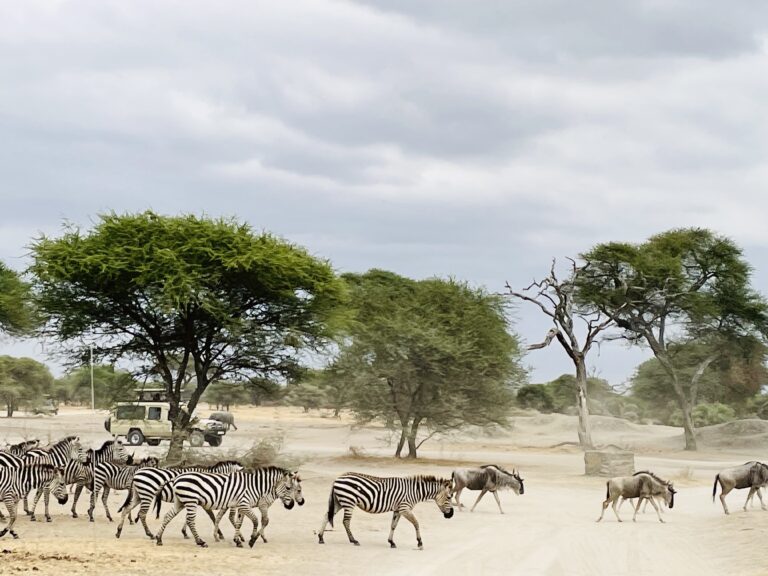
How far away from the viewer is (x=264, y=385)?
36094 millimetres

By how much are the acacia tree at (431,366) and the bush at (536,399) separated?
1847 inches

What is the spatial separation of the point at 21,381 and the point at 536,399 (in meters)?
50.6

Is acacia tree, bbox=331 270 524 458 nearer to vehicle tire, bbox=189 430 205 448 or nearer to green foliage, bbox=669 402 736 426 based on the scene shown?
vehicle tire, bbox=189 430 205 448

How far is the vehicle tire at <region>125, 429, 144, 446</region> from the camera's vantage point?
4656 cm

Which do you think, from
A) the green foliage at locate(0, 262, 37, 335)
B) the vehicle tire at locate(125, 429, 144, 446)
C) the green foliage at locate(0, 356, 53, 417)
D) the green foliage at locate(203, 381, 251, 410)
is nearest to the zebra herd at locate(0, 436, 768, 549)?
the vehicle tire at locate(125, 429, 144, 446)

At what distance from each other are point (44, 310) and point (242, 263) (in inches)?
284

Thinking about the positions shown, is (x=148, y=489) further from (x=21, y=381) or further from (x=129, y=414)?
(x=21, y=381)

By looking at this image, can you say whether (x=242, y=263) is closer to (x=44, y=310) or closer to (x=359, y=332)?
(x=44, y=310)

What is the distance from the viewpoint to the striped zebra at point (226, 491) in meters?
16.7

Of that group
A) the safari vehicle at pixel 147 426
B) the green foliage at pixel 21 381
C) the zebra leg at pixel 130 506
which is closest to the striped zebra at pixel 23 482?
the zebra leg at pixel 130 506

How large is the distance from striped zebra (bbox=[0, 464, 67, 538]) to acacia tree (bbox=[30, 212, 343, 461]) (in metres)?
10.3

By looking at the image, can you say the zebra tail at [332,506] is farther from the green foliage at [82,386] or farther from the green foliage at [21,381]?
the green foliage at [21,381]

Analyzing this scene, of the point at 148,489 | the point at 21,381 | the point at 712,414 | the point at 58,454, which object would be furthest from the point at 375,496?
the point at 21,381

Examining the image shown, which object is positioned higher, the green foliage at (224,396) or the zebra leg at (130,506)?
the green foliage at (224,396)
